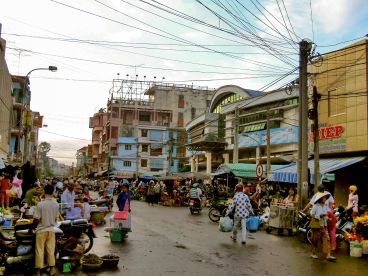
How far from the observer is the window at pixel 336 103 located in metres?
22.7

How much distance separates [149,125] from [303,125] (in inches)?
2556

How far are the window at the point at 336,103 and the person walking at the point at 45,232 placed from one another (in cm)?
1705

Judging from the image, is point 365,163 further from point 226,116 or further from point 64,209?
point 226,116

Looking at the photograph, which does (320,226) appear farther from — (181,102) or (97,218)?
(181,102)

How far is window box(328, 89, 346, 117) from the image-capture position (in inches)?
892

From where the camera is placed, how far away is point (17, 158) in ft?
146

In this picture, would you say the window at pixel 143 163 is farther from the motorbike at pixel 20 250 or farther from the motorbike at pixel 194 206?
the motorbike at pixel 20 250

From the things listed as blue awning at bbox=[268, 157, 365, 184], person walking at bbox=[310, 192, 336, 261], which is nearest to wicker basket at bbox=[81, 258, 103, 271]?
person walking at bbox=[310, 192, 336, 261]

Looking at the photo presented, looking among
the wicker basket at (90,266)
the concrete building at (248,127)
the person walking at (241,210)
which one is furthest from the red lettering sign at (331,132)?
the wicker basket at (90,266)

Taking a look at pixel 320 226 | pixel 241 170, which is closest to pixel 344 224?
pixel 320 226

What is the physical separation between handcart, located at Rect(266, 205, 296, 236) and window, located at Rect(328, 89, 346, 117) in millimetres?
7490

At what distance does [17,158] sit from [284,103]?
86.7 feet

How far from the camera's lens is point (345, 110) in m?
22.5

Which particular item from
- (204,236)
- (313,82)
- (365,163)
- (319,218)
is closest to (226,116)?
(313,82)
